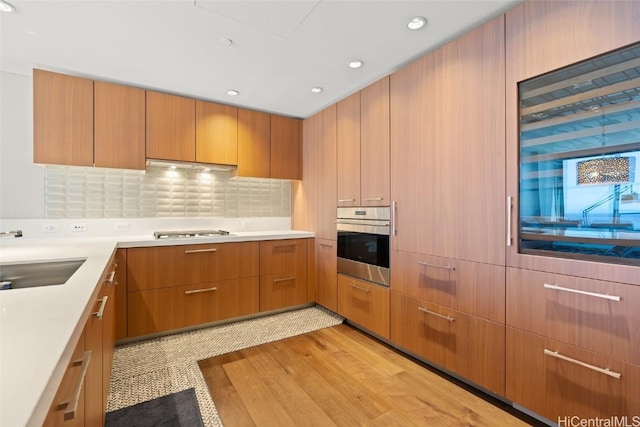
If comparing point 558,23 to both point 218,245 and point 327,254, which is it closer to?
point 327,254

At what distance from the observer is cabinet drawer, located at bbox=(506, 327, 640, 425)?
1.30 m

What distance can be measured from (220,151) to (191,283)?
1.38m

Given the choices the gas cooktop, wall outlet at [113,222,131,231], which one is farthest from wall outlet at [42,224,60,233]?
the gas cooktop

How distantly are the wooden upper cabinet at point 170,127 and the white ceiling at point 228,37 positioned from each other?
0.14m

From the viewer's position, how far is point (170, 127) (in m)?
2.88

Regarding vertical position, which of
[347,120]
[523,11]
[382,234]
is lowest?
[382,234]

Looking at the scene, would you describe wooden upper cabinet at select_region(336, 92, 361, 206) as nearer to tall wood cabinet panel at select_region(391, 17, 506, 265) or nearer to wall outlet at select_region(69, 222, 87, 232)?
tall wood cabinet panel at select_region(391, 17, 506, 265)

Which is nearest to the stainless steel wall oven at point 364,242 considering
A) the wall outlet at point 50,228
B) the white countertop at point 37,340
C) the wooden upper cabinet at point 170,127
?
the wooden upper cabinet at point 170,127

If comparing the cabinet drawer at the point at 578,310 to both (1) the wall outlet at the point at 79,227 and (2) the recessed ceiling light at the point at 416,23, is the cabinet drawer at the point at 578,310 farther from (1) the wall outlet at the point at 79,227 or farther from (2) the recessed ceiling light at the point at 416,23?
(1) the wall outlet at the point at 79,227

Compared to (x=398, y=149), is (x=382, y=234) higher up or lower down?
lower down

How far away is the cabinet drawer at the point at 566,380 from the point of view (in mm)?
1304

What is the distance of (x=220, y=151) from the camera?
315cm

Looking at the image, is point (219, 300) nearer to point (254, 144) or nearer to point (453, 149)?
point (254, 144)

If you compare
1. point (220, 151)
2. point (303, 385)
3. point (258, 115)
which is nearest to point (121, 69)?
point (220, 151)
